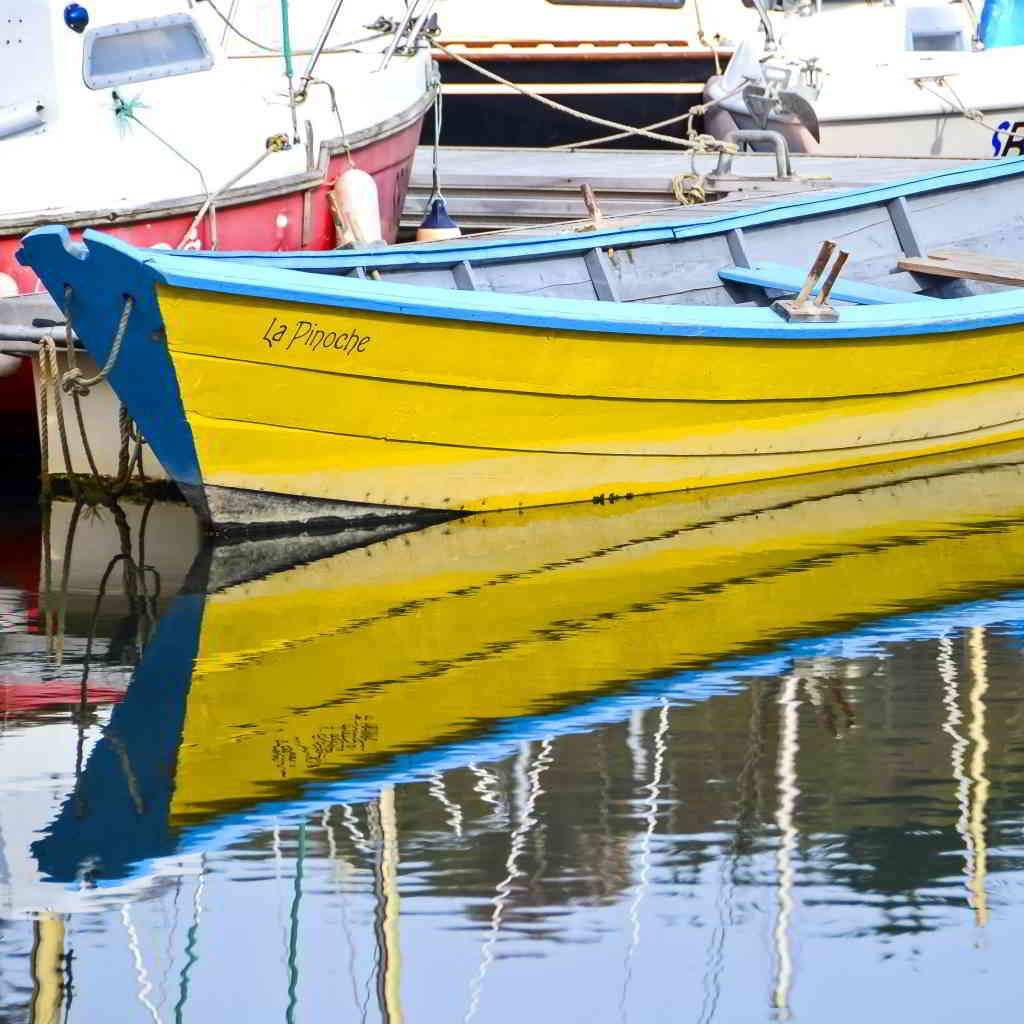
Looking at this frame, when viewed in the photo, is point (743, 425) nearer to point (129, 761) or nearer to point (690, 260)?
point (690, 260)

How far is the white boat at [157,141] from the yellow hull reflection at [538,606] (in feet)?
7.28

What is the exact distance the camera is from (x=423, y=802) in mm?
5844

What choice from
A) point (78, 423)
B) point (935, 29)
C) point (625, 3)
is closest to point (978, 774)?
point (78, 423)

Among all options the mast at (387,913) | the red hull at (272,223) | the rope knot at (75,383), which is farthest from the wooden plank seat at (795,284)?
the mast at (387,913)

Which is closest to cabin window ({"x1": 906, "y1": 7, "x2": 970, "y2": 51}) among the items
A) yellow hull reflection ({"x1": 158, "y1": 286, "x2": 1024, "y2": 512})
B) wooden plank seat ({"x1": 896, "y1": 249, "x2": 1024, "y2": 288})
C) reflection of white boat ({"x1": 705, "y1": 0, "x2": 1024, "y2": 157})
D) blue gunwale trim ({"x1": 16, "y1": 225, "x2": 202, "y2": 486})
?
reflection of white boat ({"x1": 705, "y1": 0, "x2": 1024, "y2": 157})

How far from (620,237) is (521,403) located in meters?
1.47

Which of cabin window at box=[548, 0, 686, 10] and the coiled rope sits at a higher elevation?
cabin window at box=[548, 0, 686, 10]

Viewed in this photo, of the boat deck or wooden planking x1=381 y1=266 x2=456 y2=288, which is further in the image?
the boat deck

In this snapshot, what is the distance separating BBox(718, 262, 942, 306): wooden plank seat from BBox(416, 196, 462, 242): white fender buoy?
237 centimetres

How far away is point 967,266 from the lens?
35.9ft

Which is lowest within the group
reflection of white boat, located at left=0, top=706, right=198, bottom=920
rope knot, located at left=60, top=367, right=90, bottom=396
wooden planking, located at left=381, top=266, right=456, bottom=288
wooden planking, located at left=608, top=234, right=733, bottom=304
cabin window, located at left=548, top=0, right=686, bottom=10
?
Result: reflection of white boat, located at left=0, top=706, right=198, bottom=920

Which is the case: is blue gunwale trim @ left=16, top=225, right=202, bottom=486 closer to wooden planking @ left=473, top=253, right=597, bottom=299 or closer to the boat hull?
the boat hull

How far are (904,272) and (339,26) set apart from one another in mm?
4423

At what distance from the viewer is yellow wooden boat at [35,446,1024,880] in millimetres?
6113
